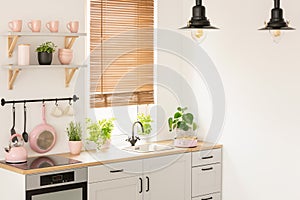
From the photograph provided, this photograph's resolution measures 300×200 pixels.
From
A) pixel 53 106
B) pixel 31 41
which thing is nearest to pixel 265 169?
pixel 53 106

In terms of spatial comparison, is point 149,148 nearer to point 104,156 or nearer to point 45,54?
point 104,156

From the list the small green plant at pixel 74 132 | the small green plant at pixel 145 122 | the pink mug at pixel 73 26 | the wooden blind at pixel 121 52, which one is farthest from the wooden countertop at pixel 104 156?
the pink mug at pixel 73 26

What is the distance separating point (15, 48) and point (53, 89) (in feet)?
1.55

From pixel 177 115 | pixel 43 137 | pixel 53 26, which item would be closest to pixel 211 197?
pixel 177 115

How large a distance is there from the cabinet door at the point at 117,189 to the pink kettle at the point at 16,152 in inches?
22.4

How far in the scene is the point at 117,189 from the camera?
4.70 m

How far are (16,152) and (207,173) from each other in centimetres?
183

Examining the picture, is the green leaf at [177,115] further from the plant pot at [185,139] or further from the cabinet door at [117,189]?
the cabinet door at [117,189]

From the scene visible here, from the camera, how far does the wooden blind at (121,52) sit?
205 inches

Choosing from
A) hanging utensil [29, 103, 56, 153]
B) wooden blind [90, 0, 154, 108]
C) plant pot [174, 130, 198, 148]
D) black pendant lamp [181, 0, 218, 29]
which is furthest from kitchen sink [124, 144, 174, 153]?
black pendant lamp [181, 0, 218, 29]

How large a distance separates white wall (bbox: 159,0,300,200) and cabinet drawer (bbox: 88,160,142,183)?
1.03 m

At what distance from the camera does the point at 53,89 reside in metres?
4.84

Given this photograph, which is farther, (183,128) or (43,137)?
(183,128)

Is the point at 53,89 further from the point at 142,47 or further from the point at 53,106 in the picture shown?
the point at 142,47
